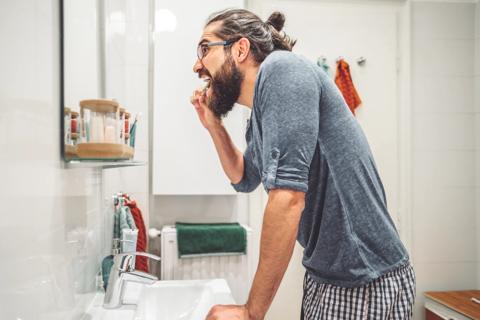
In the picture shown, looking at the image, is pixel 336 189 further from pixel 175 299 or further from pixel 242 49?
pixel 175 299

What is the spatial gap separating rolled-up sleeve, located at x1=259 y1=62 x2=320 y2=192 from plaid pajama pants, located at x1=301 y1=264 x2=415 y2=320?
321 millimetres

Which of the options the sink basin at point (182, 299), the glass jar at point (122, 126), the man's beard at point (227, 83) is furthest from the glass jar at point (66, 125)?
the sink basin at point (182, 299)

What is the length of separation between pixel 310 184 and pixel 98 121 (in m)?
0.52

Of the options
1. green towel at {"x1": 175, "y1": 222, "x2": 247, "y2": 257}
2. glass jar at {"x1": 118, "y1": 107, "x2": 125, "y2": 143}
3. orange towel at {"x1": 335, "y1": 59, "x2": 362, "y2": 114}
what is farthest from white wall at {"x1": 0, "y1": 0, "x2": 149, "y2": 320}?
orange towel at {"x1": 335, "y1": 59, "x2": 362, "y2": 114}

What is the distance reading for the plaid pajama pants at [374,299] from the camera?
0.87 metres

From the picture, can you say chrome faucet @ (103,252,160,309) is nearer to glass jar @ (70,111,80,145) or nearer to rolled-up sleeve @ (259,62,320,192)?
glass jar @ (70,111,80,145)

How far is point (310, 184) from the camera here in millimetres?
895

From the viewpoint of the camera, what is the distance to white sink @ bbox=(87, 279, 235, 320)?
1285 millimetres

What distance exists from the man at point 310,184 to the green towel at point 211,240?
833 millimetres

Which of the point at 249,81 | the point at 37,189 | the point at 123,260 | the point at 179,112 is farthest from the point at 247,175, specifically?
the point at 179,112

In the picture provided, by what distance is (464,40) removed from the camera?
2.34m

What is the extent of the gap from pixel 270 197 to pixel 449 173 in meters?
2.01

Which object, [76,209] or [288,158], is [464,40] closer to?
[288,158]

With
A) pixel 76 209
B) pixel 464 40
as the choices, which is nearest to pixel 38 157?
pixel 76 209
